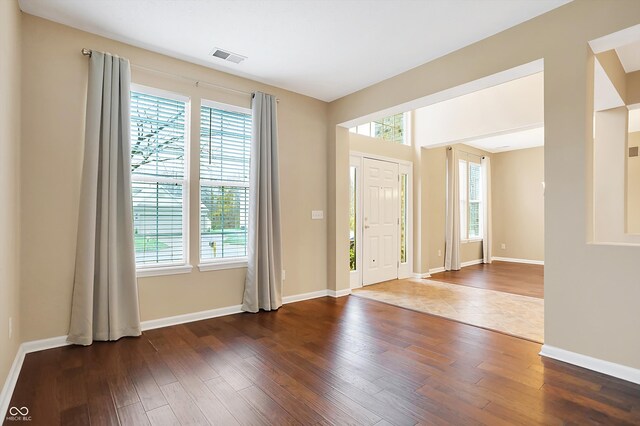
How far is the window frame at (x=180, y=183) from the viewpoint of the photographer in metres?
3.35

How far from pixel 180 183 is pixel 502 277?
5989 mm

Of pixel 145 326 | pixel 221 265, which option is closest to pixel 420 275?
pixel 221 265

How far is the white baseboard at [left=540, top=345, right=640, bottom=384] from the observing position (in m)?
2.30

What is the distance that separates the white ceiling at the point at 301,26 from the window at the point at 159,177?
0.61m

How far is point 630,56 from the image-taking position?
3682mm

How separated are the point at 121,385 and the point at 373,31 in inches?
137

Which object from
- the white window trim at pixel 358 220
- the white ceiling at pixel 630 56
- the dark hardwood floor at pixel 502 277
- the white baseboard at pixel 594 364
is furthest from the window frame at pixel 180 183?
the white ceiling at pixel 630 56

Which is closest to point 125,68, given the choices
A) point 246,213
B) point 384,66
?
point 246,213

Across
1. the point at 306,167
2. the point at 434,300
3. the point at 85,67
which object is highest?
the point at 85,67

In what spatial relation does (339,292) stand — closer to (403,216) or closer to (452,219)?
(403,216)

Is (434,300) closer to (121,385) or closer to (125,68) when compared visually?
(121,385)

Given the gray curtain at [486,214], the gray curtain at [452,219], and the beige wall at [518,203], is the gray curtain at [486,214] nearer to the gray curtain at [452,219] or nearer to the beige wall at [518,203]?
the beige wall at [518,203]

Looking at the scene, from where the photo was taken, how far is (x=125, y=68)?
3.13 meters

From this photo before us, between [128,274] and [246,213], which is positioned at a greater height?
→ [246,213]
